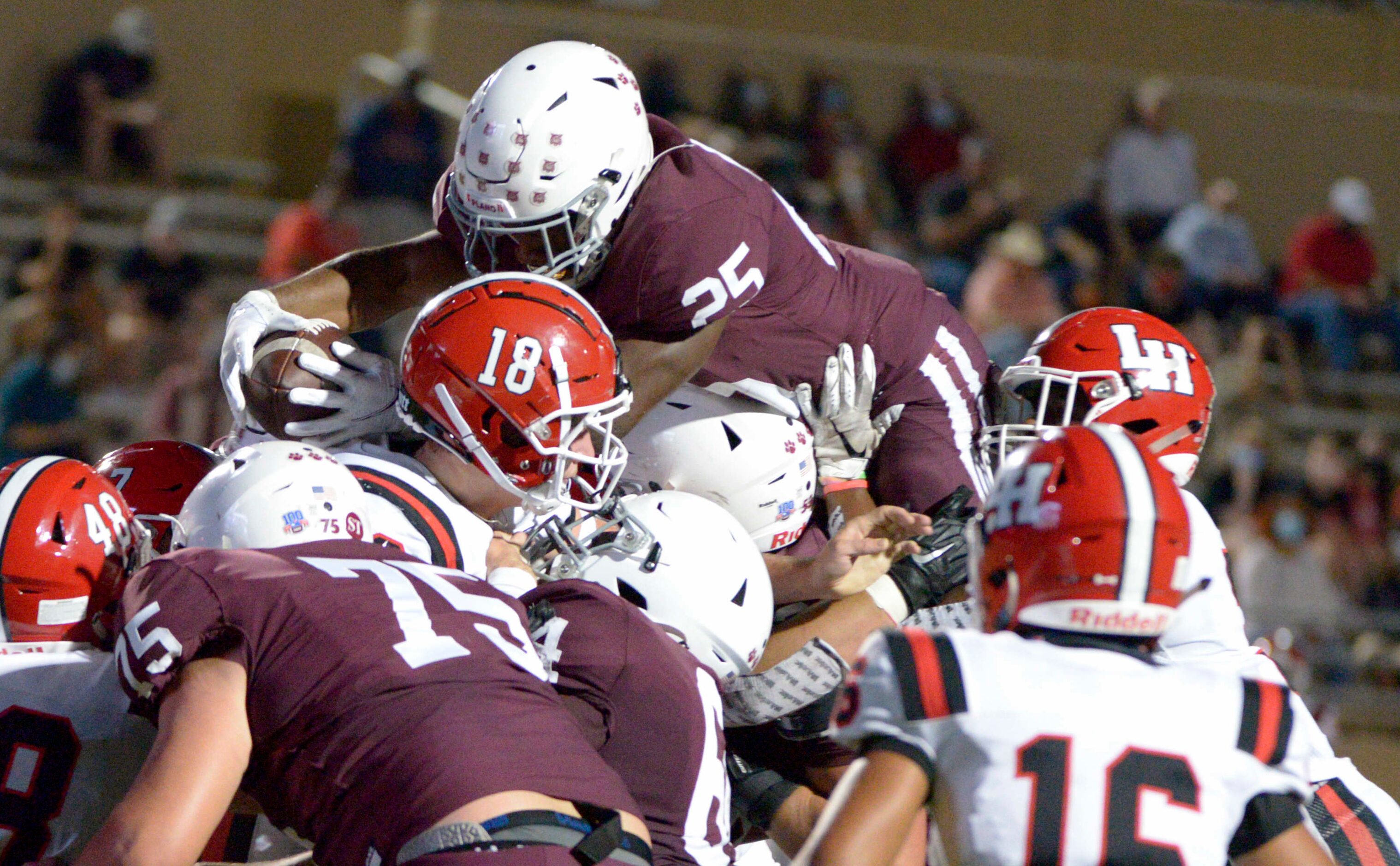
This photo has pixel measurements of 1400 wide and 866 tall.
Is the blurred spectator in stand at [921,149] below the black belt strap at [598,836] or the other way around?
below

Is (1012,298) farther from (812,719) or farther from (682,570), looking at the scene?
(682,570)

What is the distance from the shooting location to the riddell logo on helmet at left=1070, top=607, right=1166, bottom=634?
7.62ft

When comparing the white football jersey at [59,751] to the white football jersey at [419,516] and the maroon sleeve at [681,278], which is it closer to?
the white football jersey at [419,516]

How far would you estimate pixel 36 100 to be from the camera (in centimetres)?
1147

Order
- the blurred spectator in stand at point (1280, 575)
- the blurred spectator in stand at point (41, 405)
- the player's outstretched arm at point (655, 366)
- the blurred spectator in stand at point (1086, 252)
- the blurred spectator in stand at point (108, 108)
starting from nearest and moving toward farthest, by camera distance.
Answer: the player's outstretched arm at point (655, 366)
the blurred spectator in stand at point (41, 405)
the blurred spectator in stand at point (1280, 575)
the blurred spectator in stand at point (1086, 252)
the blurred spectator in stand at point (108, 108)

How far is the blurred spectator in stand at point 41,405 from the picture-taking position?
8.45m

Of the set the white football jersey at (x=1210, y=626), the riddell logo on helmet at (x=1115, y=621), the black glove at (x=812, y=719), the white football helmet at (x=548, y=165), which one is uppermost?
the white football helmet at (x=548, y=165)

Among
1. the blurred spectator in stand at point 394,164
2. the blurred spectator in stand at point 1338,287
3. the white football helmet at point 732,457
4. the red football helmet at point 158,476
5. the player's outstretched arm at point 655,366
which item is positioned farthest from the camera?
the blurred spectator in stand at point 1338,287

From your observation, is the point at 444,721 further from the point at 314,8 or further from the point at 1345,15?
the point at 1345,15

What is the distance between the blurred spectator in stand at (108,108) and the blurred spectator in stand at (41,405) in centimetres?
272

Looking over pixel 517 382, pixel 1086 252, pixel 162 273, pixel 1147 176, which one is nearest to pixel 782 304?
pixel 517 382

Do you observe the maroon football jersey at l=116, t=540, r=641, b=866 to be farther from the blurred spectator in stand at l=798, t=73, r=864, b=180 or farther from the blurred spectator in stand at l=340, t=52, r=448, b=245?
the blurred spectator in stand at l=798, t=73, r=864, b=180

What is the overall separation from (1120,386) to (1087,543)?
5.11 feet

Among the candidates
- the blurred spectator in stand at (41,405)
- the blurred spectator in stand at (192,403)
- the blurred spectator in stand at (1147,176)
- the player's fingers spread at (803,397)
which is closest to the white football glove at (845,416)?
the player's fingers spread at (803,397)
